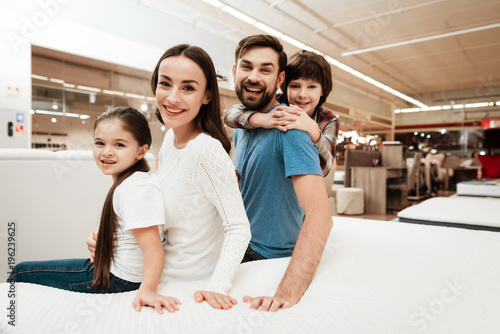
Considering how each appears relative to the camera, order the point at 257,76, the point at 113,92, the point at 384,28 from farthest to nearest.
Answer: the point at 384,28, the point at 113,92, the point at 257,76

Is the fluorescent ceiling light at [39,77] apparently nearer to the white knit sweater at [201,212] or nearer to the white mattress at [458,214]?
the white knit sweater at [201,212]

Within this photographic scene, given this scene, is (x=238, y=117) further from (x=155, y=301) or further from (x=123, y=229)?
(x=155, y=301)

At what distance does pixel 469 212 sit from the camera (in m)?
2.28

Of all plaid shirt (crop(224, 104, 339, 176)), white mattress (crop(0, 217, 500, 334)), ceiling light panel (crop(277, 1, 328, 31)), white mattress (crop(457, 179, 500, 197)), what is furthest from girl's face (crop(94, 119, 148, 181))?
ceiling light panel (crop(277, 1, 328, 31))

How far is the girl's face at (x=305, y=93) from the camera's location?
4.62 feet

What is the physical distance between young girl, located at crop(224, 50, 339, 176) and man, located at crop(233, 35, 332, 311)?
0.06 metres

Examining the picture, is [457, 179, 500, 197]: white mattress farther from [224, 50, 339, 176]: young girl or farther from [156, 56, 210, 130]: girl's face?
[156, 56, 210, 130]: girl's face

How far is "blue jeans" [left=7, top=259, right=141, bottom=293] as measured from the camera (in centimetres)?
95

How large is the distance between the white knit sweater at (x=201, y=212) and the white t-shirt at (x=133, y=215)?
0.15 ft

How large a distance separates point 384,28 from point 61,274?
7991 mm

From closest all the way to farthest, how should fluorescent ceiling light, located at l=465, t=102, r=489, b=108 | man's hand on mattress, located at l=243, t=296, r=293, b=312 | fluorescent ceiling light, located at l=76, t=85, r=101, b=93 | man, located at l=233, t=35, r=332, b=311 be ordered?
man's hand on mattress, located at l=243, t=296, r=293, b=312, man, located at l=233, t=35, r=332, b=311, fluorescent ceiling light, located at l=76, t=85, r=101, b=93, fluorescent ceiling light, located at l=465, t=102, r=489, b=108

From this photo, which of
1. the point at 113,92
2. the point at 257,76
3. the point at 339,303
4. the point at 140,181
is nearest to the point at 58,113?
the point at 113,92

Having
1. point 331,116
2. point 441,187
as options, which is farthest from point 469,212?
point 441,187

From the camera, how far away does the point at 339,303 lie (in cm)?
81
